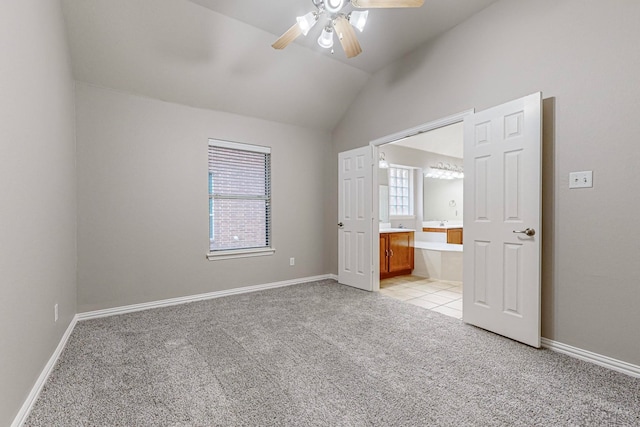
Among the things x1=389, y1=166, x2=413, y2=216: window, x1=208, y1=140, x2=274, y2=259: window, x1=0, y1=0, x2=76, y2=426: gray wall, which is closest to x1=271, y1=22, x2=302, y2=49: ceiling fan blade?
x1=0, y1=0, x2=76, y2=426: gray wall

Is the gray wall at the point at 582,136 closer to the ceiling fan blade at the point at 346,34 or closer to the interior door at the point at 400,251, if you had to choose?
the ceiling fan blade at the point at 346,34

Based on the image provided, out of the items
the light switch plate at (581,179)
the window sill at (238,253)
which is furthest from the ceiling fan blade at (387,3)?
the window sill at (238,253)

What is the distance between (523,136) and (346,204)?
2.41 m

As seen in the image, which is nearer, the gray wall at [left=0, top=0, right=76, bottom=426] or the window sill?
the gray wall at [left=0, top=0, right=76, bottom=426]

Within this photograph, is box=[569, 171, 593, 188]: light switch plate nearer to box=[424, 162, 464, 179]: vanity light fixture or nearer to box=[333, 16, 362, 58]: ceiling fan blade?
box=[333, 16, 362, 58]: ceiling fan blade

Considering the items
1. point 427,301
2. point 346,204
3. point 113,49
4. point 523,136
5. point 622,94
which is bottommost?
point 427,301

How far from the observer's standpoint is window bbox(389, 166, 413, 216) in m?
6.13

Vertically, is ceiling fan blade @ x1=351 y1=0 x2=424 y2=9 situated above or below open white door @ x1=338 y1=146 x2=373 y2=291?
above

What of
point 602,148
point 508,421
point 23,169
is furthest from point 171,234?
point 602,148

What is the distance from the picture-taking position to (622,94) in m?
1.97

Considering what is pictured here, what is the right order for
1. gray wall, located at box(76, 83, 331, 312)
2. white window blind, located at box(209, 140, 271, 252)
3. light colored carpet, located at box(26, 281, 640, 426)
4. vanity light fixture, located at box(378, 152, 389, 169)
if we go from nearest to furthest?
light colored carpet, located at box(26, 281, 640, 426)
gray wall, located at box(76, 83, 331, 312)
white window blind, located at box(209, 140, 271, 252)
vanity light fixture, located at box(378, 152, 389, 169)

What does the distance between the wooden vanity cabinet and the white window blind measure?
1.88 meters

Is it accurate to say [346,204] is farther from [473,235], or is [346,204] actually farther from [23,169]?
[23,169]

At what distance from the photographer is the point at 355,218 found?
4.21 m
